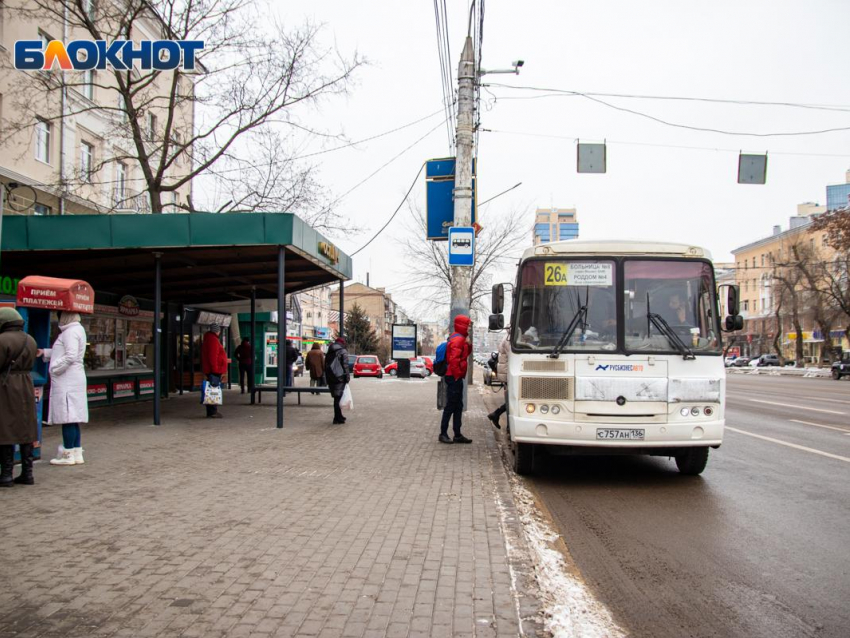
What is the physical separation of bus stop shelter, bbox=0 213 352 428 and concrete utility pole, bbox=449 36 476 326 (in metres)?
2.81

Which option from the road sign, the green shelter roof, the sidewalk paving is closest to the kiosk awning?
the sidewalk paving

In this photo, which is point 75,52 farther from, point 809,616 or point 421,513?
point 809,616

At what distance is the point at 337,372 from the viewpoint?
12.9 meters

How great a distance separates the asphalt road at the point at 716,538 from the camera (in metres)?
3.91

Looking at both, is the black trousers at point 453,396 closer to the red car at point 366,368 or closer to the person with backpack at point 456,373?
the person with backpack at point 456,373

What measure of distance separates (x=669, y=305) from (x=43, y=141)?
24.4m

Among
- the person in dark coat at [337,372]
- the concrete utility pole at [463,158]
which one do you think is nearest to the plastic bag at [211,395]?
the person in dark coat at [337,372]

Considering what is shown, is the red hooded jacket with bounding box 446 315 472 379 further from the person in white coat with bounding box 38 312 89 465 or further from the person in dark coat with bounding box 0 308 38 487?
the person in dark coat with bounding box 0 308 38 487

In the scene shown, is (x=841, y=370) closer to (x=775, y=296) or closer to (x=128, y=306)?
→ (x=775, y=296)

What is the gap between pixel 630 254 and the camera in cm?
786

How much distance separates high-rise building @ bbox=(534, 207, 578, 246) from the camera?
68262 millimetres

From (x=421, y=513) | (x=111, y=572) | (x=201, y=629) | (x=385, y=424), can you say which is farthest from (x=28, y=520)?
(x=385, y=424)

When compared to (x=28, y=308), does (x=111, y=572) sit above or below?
below

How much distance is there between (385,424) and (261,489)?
250 inches
